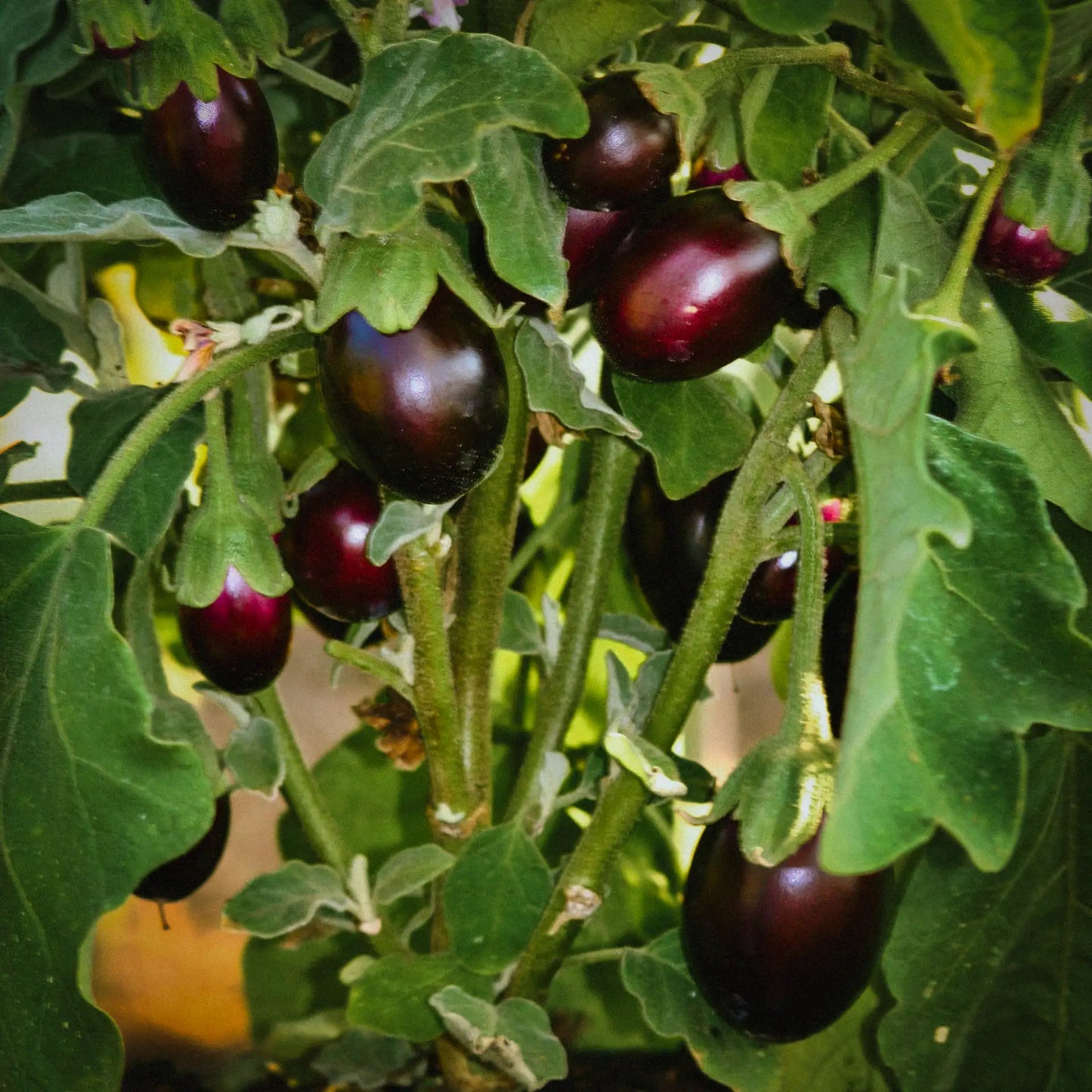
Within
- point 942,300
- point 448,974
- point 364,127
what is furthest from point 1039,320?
point 448,974

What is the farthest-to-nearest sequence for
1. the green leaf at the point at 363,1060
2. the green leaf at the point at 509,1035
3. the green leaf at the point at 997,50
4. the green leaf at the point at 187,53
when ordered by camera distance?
1. the green leaf at the point at 363,1060
2. the green leaf at the point at 509,1035
3. the green leaf at the point at 187,53
4. the green leaf at the point at 997,50

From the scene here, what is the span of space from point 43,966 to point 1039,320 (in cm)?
39

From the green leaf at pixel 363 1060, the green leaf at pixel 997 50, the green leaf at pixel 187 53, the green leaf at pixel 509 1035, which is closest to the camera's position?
the green leaf at pixel 997 50

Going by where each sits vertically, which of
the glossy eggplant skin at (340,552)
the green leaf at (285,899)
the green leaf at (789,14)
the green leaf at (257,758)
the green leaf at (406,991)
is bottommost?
the green leaf at (406,991)

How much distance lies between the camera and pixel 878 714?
0.74 ft

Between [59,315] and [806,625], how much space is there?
Answer: 39cm

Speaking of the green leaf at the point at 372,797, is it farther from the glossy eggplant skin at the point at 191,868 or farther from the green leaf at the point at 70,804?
the green leaf at the point at 70,804

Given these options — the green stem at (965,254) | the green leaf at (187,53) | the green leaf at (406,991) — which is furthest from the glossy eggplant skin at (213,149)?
the green leaf at (406,991)

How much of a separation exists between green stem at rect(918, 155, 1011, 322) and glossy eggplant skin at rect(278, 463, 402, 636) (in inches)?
9.2

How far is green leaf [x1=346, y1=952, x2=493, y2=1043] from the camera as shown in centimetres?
46

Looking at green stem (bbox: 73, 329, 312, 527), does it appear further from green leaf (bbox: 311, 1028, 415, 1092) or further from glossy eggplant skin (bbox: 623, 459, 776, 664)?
green leaf (bbox: 311, 1028, 415, 1092)

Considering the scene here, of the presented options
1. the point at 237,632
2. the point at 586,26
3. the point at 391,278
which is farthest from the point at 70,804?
the point at 586,26

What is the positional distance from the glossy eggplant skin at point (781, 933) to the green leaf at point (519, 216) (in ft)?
0.62

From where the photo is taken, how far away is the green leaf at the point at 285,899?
0.48m
